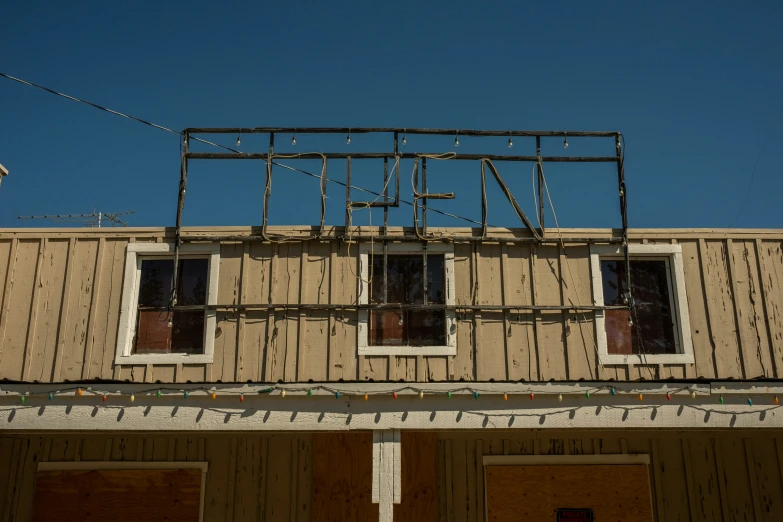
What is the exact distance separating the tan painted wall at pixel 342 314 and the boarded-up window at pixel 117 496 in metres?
1.93

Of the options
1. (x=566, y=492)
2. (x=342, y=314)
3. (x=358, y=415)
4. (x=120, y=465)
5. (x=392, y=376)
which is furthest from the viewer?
(x=120, y=465)

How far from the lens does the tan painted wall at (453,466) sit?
9.95 metres

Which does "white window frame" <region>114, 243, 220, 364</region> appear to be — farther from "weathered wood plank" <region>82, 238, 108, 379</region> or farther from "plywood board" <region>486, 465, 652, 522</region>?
"plywood board" <region>486, 465, 652, 522</region>

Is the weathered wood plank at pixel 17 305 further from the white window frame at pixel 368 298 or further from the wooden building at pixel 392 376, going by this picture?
the white window frame at pixel 368 298

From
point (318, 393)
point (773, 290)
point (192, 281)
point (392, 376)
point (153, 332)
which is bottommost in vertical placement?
point (318, 393)

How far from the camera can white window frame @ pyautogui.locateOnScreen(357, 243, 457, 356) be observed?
909 cm

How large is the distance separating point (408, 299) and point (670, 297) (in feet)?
11.2

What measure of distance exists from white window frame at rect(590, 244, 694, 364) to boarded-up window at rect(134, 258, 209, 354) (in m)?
5.01

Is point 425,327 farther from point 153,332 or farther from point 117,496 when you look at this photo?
point 117,496

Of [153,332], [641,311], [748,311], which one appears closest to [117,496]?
[153,332]

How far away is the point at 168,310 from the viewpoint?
372 inches

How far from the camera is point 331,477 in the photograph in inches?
398

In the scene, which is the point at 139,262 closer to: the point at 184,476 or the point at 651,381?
the point at 184,476

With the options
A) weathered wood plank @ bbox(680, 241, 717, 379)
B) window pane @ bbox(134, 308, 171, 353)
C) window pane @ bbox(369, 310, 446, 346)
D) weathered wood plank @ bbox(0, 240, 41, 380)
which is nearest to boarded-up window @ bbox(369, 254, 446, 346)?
window pane @ bbox(369, 310, 446, 346)
